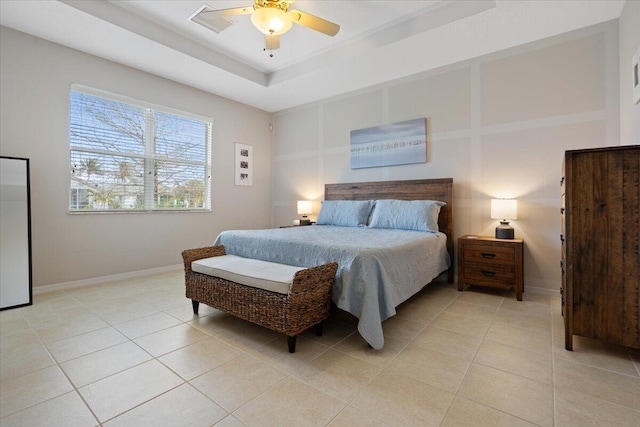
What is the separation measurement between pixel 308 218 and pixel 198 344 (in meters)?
3.28

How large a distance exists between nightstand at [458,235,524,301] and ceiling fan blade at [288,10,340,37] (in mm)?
2510

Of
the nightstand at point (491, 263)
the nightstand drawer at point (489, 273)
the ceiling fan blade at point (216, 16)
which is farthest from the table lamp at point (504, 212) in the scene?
the ceiling fan blade at point (216, 16)

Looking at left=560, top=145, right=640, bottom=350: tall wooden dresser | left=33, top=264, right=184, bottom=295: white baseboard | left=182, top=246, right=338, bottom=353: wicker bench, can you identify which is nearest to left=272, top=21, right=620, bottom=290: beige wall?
left=560, top=145, right=640, bottom=350: tall wooden dresser

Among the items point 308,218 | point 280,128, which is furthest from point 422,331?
point 280,128

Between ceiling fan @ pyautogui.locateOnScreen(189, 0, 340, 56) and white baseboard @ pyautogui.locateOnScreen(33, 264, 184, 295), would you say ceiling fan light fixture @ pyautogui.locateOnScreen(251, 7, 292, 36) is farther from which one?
white baseboard @ pyautogui.locateOnScreen(33, 264, 184, 295)

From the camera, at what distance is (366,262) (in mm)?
2004

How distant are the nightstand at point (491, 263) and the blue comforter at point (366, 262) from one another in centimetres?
42

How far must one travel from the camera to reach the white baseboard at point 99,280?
126 inches

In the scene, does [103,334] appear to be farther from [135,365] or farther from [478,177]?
[478,177]

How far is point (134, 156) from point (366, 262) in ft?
11.7

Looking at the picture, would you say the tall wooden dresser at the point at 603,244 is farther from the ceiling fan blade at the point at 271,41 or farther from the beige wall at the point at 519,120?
the ceiling fan blade at the point at 271,41

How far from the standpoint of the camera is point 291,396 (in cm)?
147

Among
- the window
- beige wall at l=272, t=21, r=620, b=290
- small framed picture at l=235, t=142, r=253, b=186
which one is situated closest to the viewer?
beige wall at l=272, t=21, r=620, b=290

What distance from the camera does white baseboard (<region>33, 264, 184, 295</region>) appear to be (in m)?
3.20
